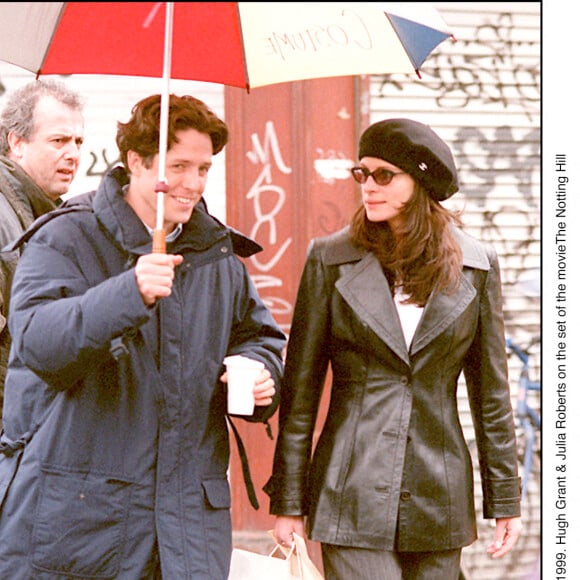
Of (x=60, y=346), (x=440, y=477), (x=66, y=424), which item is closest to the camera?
(x=60, y=346)

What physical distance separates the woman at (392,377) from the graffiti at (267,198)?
102 inches

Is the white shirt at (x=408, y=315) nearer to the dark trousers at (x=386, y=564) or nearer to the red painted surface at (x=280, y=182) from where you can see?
the dark trousers at (x=386, y=564)

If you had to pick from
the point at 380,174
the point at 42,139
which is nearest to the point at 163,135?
the point at 380,174

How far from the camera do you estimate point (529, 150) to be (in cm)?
709

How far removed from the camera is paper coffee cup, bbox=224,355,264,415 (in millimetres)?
3520

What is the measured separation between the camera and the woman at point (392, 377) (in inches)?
153

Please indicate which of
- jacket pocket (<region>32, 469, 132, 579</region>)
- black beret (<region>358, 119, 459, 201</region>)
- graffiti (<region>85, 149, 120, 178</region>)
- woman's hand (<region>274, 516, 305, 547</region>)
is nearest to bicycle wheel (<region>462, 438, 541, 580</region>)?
graffiti (<region>85, 149, 120, 178</region>)

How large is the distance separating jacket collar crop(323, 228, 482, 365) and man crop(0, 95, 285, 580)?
1.45 feet

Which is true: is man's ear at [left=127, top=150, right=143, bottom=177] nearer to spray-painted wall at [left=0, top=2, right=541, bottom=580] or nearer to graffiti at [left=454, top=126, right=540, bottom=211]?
spray-painted wall at [left=0, top=2, right=541, bottom=580]

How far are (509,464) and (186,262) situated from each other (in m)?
1.40

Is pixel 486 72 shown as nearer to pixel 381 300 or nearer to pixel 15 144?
pixel 15 144

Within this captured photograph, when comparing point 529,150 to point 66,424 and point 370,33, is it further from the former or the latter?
point 66,424

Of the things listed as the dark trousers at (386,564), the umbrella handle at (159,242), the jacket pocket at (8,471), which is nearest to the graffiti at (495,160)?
the dark trousers at (386,564)

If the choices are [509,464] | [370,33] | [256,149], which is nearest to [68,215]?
[370,33]
